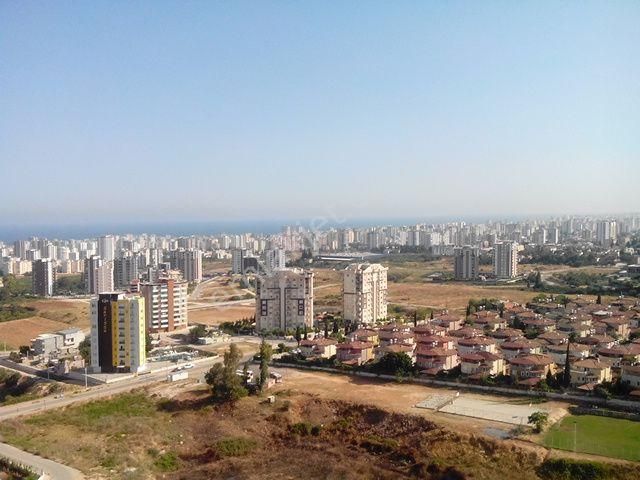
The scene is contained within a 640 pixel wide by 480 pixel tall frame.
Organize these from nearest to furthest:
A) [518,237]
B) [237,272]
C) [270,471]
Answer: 1. [270,471]
2. [237,272]
3. [518,237]

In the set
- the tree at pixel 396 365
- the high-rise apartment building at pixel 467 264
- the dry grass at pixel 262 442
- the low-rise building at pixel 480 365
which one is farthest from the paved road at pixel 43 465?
the high-rise apartment building at pixel 467 264

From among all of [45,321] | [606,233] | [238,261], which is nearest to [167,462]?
[45,321]

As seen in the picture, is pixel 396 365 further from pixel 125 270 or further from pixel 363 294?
pixel 125 270

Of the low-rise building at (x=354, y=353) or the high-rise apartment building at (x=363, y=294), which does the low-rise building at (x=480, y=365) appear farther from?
the high-rise apartment building at (x=363, y=294)

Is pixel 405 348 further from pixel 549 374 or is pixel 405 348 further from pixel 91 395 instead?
pixel 91 395

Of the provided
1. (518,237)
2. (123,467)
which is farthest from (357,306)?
(518,237)

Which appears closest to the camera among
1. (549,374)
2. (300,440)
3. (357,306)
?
(300,440)
